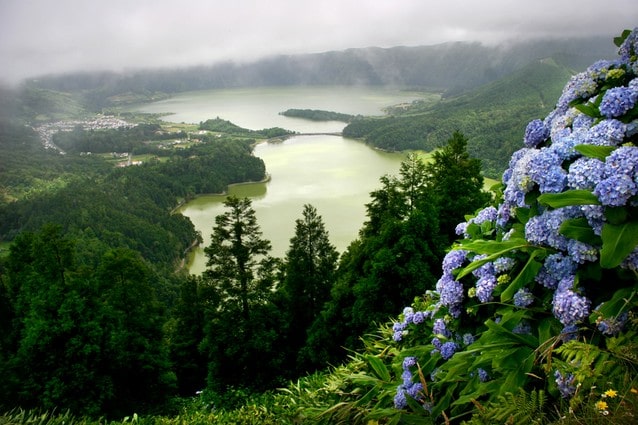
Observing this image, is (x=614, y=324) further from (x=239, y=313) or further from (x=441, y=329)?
(x=239, y=313)

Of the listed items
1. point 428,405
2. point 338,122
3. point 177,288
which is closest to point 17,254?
point 428,405

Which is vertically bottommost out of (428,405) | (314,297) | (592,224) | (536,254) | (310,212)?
(314,297)

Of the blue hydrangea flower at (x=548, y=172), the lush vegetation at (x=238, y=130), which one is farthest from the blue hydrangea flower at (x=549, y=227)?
the lush vegetation at (x=238, y=130)

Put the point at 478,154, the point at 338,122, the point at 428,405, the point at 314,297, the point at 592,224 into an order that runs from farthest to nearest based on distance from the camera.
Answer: the point at 338,122, the point at 478,154, the point at 314,297, the point at 428,405, the point at 592,224

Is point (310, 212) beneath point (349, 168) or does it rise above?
above

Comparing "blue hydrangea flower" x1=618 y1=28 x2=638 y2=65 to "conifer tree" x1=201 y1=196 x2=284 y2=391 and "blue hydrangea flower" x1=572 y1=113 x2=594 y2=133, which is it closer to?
"blue hydrangea flower" x1=572 y1=113 x2=594 y2=133

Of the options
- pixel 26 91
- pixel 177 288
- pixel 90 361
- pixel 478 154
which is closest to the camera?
pixel 90 361

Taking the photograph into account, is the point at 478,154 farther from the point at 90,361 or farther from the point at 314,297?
the point at 90,361

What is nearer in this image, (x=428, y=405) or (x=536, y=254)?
(x=536, y=254)
